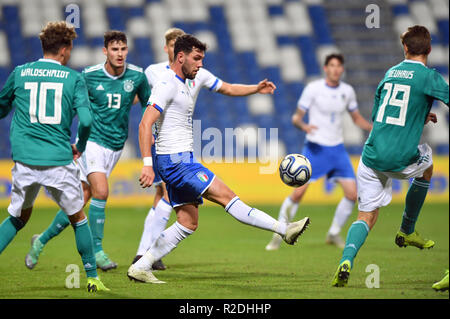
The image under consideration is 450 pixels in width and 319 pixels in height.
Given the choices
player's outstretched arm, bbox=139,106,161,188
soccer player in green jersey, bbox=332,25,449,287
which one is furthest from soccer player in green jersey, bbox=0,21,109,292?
soccer player in green jersey, bbox=332,25,449,287

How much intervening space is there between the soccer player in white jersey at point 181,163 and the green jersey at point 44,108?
639mm

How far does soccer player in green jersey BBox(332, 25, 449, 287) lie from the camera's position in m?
5.40

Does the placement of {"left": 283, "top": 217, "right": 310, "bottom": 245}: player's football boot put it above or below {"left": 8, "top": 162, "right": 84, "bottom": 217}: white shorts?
below

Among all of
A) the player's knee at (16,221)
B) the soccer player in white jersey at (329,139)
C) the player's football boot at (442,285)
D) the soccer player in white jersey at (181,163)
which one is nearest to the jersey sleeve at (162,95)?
the soccer player in white jersey at (181,163)

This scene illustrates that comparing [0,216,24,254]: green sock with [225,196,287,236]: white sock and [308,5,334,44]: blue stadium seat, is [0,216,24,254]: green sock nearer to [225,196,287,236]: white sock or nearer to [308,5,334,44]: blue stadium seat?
[225,196,287,236]: white sock

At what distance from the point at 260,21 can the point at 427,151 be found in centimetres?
1498

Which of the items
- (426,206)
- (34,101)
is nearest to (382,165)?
(34,101)

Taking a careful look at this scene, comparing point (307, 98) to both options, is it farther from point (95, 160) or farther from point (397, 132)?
point (397, 132)

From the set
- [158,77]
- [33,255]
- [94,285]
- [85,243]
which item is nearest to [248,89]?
[158,77]

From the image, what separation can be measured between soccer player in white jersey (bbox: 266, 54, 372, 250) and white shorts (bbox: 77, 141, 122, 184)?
282cm

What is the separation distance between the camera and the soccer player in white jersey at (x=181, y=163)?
5.51 m

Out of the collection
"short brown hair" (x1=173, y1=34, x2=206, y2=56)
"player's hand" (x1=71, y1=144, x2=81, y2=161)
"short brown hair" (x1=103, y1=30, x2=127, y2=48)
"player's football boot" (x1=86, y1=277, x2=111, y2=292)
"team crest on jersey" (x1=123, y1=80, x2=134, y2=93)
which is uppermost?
"short brown hair" (x1=103, y1=30, x2=127, y2=48)

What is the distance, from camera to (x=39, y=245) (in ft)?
22.4

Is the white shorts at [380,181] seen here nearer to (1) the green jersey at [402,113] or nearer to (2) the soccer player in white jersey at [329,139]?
(1) the green jersey at [402,113]
